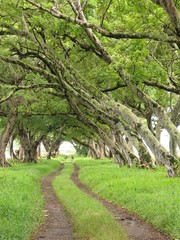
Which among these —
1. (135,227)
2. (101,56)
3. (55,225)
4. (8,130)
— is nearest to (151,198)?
(135,227)

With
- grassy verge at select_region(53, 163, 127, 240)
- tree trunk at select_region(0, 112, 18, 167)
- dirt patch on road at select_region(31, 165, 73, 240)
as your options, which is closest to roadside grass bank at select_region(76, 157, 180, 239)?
grassy verge at select_region(53, 163, 127, 240)

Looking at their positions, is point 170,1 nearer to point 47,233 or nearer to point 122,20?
point 47,233

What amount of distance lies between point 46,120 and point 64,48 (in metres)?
14.8

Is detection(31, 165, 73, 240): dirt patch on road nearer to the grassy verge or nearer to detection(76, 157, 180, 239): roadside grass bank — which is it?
the grassy verge

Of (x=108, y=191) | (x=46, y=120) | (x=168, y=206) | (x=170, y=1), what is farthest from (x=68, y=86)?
(x=46, y=120)

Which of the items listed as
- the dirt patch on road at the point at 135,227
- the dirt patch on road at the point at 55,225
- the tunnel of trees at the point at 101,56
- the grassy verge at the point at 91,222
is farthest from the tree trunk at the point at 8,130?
the dirt patch on road at the point at 135,227

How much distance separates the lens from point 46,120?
33.9m

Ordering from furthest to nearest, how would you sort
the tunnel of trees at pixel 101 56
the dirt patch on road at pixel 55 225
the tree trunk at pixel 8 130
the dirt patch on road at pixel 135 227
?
the tree trunk at pixel 8 130 < the tunnel of trees at pixel 101 56 < the dirt patch on road at pixel 55 225 < the dirt patch on road at pixel 135 227

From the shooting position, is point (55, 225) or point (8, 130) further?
point (8, 130)

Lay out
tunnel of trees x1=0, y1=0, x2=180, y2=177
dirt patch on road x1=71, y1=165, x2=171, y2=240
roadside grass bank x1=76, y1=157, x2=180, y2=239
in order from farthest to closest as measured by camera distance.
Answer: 1. tunnel of trees x1=0, y1=0, x2=180, y2=177
2. roadside grass bank x1=76, y1=157, x2=180, y2=239
3. dirt patch on road x1=71, y1=165, x2=171, y2=240

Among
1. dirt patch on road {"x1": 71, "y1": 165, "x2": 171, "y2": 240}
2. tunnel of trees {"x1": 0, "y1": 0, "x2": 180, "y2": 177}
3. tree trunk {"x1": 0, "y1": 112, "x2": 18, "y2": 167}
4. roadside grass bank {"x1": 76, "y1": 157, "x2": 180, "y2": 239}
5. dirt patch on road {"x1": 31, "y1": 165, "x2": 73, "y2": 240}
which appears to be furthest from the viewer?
tree trunk {"x1": 0, "y1": 112, "x2": 18, "y2": 167}

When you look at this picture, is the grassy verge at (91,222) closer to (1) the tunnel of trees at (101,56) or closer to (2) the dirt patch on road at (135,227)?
(2) the dirt patch on road at (135,227)

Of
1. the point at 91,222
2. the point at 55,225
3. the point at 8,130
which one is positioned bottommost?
the point at 55,225

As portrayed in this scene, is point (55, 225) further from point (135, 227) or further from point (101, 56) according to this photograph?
point (101, 56)
